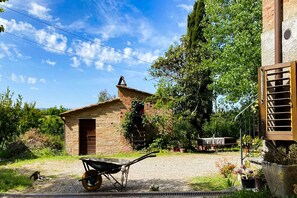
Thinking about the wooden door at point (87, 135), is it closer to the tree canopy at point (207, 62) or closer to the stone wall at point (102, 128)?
the stone wall at point (102, 128)

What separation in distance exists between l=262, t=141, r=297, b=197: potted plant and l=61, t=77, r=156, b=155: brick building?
11.6 metres

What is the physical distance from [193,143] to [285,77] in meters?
11.3

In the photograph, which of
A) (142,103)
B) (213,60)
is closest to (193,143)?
(142,103)

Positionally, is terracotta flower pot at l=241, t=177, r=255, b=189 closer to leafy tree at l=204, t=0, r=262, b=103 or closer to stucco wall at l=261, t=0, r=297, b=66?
stucco wall at l=261, t=0, r=297, b=66

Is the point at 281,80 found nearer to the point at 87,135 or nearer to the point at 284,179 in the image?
the point at 284,179

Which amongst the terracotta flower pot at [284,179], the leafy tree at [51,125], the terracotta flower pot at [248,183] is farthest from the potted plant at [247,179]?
the leafy tree at [51,125]

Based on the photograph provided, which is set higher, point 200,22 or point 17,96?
point 200,22

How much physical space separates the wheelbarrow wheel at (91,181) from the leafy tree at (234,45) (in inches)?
357

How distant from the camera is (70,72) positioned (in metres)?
23.5

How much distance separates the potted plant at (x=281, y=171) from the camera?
4395 mm

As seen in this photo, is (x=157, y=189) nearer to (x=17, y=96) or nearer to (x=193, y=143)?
(x=193, y=143)

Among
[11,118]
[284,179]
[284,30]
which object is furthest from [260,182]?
[11,118]

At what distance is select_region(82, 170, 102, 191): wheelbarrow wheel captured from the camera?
708 centimetres

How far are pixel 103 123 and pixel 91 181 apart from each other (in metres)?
9.39
